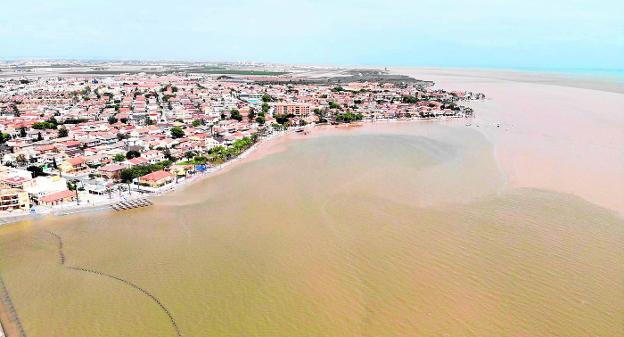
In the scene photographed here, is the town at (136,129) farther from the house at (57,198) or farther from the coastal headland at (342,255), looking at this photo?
the coastal headland at (342,255)

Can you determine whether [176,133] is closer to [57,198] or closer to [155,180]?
[155,180]

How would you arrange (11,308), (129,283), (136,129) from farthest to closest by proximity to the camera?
1. (136,129)
2. (129,283)
3. (11,308)

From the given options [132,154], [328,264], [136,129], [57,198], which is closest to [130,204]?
[57,198]

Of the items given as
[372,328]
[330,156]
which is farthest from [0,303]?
[330,156]

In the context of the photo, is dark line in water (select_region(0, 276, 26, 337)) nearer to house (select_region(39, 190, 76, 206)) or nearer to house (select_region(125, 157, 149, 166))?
house (select_region(39, 190, 76, 206))

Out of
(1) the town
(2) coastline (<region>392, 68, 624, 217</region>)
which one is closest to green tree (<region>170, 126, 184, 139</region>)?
(1) the town

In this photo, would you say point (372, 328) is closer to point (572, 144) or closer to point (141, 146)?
point (141, 146)

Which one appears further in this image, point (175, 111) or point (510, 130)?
point (175, 111)
